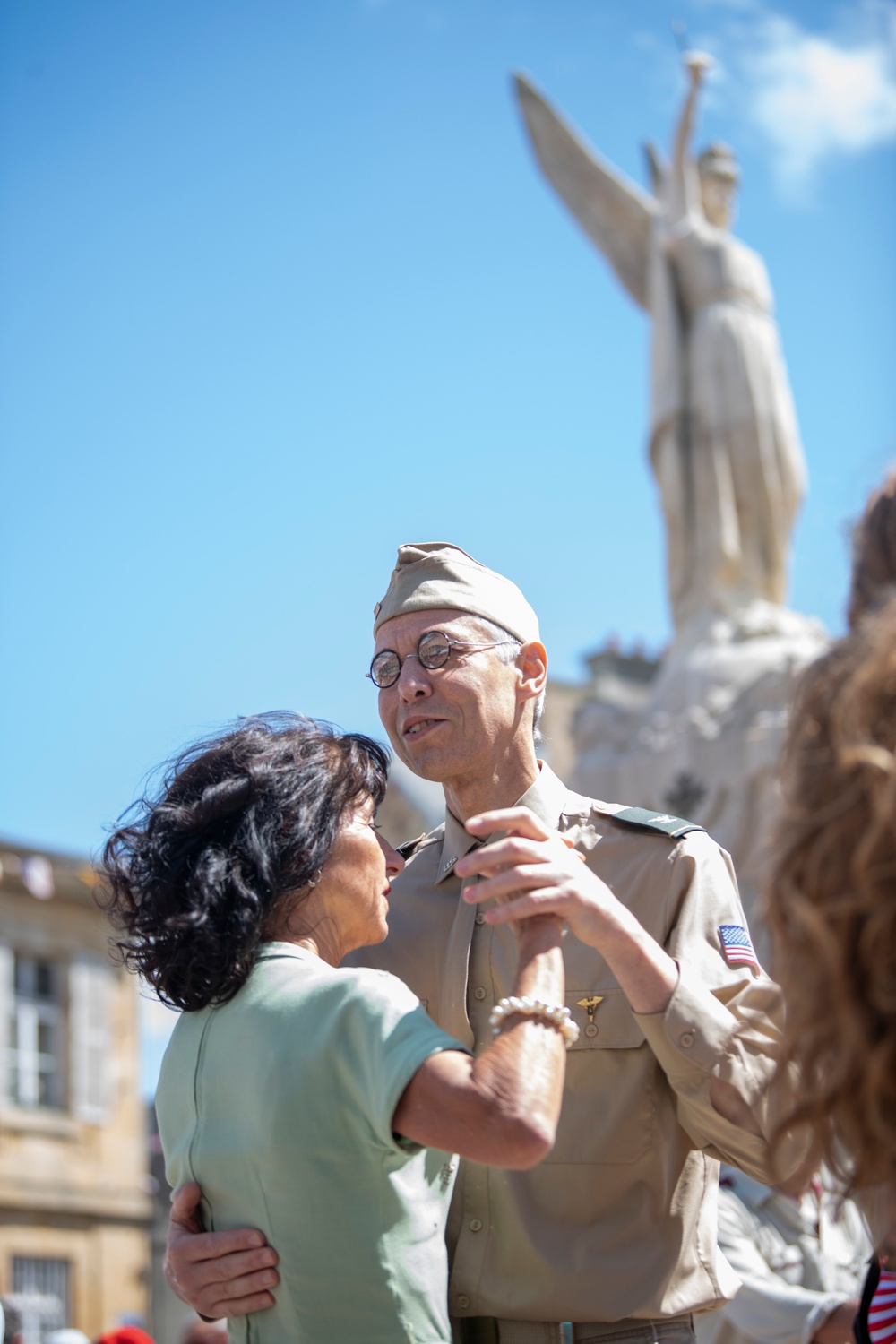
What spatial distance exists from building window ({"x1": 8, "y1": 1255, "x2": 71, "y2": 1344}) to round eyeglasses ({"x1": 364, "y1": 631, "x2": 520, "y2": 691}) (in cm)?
1643

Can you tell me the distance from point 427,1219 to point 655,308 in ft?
31.2

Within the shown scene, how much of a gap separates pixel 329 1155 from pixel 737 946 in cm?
95

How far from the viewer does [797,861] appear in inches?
70.0

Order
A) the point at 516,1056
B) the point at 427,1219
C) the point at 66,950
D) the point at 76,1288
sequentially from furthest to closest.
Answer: the point at 66,950, the point at 76,1288, the point at 427,1219, the point at 516,1056

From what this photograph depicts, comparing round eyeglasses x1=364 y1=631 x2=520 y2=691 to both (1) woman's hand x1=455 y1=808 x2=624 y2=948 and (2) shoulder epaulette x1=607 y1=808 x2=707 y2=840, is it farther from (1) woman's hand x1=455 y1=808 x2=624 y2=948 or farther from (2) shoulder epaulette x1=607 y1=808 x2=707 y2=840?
(1) woman's hand x1=455 y1=808 x2=624 y2=948

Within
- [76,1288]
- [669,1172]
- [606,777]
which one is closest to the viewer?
[669,1172]

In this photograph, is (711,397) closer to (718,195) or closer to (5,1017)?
(718,195)

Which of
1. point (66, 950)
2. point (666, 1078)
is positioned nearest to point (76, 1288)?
point (66, 950)

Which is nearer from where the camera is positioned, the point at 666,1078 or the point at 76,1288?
the point at 666,1078

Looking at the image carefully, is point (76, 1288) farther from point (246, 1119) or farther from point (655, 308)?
point (246, 1119)

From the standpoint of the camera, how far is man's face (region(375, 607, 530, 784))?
325 centimetres

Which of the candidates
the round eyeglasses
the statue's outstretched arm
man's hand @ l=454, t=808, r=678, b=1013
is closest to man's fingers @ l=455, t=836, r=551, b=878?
man's hand @ l=454, t=808, r=678, b=1013

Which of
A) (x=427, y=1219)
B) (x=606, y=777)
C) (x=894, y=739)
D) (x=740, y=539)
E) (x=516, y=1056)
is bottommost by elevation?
(x=427, y=1219)

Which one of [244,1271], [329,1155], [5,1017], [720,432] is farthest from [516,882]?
[5,1017]
